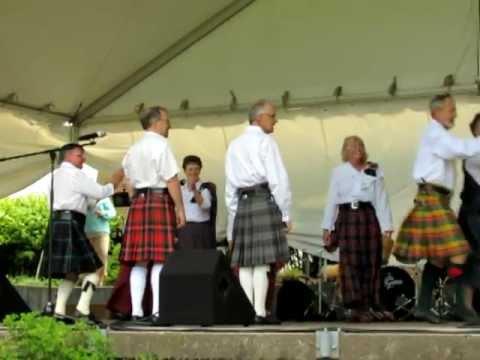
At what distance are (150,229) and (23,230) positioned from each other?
700 centimetres

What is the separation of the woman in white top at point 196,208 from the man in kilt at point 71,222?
90 centimetres

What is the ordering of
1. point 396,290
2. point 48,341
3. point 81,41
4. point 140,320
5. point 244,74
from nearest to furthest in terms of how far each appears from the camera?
1. point 48,341
2. point 140,320
3. point 396,290
4. point 81,41
5. point 244,74

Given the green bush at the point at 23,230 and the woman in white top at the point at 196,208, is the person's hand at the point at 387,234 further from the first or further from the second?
the green bush at the point at 23,230

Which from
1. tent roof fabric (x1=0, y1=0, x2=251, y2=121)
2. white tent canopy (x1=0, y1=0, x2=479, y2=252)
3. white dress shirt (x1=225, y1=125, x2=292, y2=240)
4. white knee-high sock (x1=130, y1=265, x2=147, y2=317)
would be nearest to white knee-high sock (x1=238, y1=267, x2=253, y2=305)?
white dress shirt (x1=225, y1=125, x2=292, y2=240)

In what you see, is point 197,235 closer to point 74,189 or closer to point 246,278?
point 74,189

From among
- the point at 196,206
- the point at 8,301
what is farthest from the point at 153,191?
the point at 196,206

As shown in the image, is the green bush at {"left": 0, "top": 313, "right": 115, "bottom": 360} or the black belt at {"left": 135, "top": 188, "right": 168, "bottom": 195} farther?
the black belt at {"left": 135, "top": 188, "right": 168, "bottom": 195}

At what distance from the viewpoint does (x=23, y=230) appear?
1270 centimetres

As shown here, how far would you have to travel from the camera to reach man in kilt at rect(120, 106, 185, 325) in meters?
6.04

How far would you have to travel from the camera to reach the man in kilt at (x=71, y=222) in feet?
22.1

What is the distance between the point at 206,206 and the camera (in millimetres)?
7707

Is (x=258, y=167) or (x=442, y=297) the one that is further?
(x=442, y=297)

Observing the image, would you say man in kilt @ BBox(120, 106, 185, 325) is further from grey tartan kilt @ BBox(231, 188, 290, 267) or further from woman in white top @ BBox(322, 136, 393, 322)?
woman in white top @ BBox(322, 136, 393, 322)

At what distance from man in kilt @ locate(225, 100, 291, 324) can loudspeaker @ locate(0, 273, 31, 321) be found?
4.50 ft
